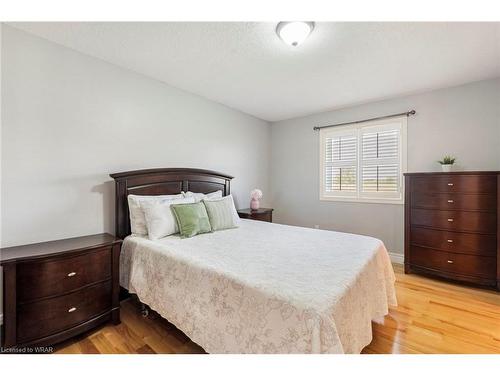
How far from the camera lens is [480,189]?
246 centimetres

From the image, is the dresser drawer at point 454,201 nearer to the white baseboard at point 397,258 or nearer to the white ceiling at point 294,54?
the white baseboard at point 397,258

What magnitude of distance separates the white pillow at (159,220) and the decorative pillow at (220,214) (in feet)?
1.29

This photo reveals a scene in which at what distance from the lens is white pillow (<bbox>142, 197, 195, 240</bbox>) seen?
209 centimetres

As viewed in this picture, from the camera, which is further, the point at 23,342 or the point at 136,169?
the point at 136,169

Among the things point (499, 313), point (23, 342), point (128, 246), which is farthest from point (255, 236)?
point (499, 313)

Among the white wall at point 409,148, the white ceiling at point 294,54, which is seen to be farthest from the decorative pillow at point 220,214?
the white wall at point 409,148

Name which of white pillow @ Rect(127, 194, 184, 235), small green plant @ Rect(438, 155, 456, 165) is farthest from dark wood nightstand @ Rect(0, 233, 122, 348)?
small green plant @ Rect(438, 155, 456, 165)

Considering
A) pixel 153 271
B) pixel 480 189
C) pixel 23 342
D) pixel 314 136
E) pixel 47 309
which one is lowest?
pixel 23 342

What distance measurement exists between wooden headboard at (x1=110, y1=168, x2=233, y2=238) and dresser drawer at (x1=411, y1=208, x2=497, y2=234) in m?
2.61

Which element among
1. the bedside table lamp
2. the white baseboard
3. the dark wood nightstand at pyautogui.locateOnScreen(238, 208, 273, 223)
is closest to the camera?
the white baseboard

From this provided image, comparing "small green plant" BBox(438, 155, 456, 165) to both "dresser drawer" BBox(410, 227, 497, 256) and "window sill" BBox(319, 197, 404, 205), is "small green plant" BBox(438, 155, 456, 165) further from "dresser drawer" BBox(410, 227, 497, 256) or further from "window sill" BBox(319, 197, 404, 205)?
"dresser drawer" BBox(410, 227, 497, 256)

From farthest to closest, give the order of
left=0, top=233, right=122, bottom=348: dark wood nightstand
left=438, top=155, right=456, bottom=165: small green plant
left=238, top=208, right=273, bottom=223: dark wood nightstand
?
left=238, top=208, right=273, bottom=223: dark wood nightstand, left=438, top=155, right=456, bottom=165: small green plant, left=0, top=233, right=122, bottom=348: dark wood nightstand
